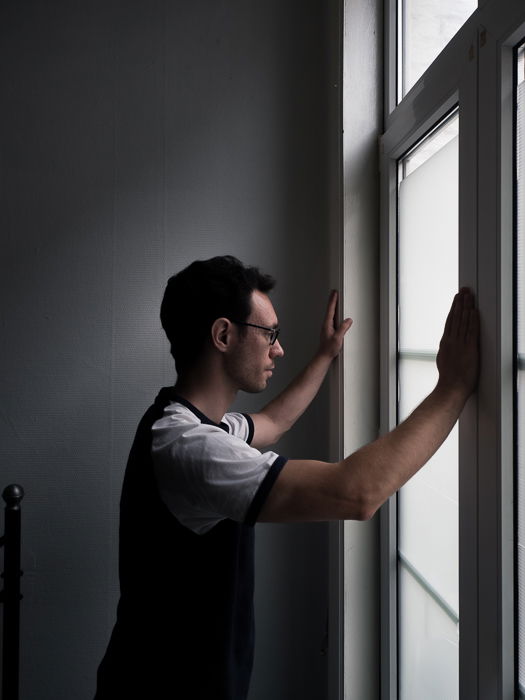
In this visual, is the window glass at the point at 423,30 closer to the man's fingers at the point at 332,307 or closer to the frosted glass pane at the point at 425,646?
the man's fingers at the point at 332,307

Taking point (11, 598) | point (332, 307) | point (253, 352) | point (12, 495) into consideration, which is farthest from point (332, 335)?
point (11, 598)

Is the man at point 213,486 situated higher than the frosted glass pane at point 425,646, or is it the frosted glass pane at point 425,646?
the man at point 213,486

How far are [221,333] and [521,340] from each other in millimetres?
582

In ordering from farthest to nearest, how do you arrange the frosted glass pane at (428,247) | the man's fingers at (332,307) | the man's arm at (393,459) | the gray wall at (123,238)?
1. the gray wall at (123,238)
2. the man's fingers at (332,307)
3. the frosted glass pane at (428,247)
4. the man's arm at (393,459)

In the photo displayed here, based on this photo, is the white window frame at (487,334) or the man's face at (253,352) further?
the man's face at (253,352)

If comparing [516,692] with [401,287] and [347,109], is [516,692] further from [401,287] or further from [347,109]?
[347,109]

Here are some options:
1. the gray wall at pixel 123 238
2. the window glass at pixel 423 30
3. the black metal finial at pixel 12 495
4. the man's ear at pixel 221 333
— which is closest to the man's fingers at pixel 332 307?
the gray wall at pixel 123 238

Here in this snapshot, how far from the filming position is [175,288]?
1222 mm

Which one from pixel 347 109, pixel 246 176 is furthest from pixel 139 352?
pixel 347 109

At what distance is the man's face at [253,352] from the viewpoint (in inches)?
47.2

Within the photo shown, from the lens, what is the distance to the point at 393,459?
0.91 m

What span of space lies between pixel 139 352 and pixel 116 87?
Answer: 2.50ft

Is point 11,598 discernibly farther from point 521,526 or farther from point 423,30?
point 423,30

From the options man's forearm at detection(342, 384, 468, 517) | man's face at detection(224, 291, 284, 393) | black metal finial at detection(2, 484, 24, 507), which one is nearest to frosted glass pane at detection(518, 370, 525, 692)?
man's forearm at detection(342, 384, 468, 517)
